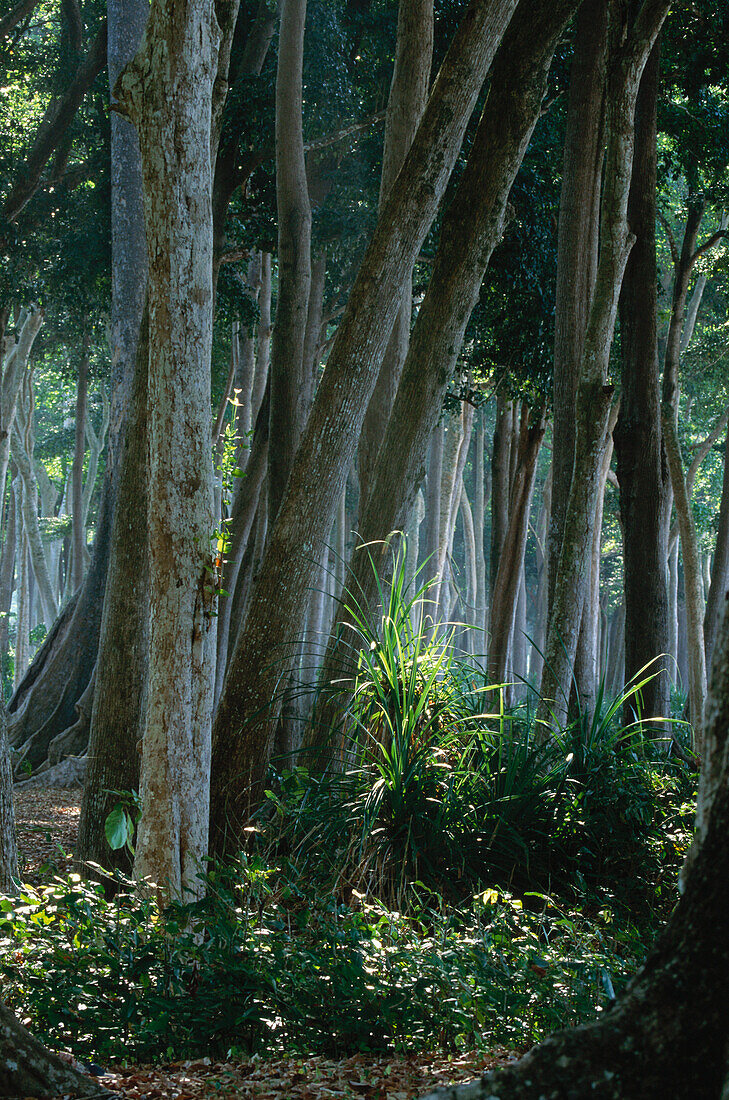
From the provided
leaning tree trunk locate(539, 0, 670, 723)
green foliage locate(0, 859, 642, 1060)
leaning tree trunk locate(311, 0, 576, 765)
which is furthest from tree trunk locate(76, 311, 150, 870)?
leaning tree trunk locate(539, 0, 670, 723)

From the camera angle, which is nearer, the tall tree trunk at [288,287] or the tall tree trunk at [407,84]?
the tall tree trunk at [407,84]

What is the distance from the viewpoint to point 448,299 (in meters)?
5.66

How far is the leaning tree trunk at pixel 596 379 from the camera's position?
6.18 m

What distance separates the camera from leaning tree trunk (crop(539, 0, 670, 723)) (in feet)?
20.3

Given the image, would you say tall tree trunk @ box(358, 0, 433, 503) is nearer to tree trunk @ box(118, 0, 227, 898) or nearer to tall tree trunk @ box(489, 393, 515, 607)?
tree trunk @ box(118, 0, 227, 898)

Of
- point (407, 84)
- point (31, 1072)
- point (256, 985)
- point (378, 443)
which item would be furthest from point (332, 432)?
point (31, 1072)

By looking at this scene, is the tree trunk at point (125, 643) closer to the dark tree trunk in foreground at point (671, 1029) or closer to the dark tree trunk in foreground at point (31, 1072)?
the dark tree trunk in foreground at point (31, 1072)

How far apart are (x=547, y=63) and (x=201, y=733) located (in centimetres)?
501

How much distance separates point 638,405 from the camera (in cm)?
791

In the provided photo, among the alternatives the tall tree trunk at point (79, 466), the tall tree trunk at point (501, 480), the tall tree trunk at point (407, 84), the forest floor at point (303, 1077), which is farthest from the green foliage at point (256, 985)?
the tall tree trunk at point (79, 466)

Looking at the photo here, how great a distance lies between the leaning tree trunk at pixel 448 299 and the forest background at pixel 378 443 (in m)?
0.02

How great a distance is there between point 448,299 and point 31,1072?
15.7 feet

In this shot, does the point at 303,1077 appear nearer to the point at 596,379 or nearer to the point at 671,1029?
the point at 671,1029

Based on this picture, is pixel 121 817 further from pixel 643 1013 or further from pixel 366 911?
pixel 643 1013
